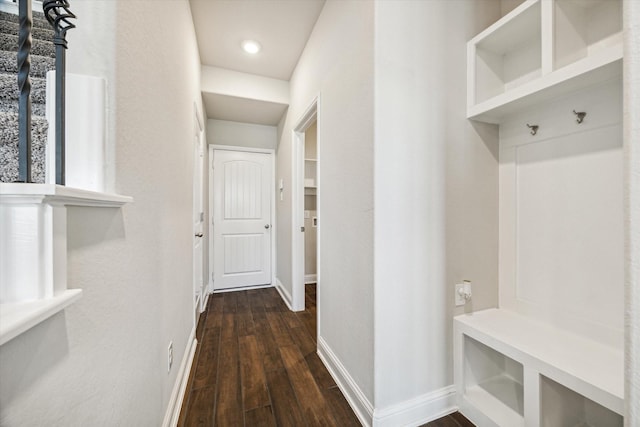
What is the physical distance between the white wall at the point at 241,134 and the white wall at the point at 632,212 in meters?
3.50

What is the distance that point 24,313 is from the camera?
37 centimetres

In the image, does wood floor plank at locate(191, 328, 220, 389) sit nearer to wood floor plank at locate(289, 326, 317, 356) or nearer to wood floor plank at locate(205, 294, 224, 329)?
wood floor plank at locate(205, 294, 224, 329)

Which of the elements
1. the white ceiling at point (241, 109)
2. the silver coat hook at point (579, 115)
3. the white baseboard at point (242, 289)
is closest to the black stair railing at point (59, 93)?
the silver coat hook at point (579, 115)

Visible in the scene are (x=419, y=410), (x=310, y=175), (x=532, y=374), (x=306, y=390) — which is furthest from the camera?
(x=310, y=175)

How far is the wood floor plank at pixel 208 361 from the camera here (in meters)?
1.70

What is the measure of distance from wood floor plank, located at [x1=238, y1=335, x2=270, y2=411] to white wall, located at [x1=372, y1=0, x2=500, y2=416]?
0.73 meters

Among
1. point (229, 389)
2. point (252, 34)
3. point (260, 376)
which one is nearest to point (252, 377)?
point (260, 376)

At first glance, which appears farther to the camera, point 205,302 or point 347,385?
point 205,302

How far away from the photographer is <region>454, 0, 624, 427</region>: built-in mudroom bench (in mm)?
1133

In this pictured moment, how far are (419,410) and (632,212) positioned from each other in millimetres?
1345

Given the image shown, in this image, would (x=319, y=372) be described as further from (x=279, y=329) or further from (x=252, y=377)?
(x=279, y=329)

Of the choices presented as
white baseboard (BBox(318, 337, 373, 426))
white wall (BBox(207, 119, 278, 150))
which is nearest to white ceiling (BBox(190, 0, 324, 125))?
white wall (BBox(207, 119, 278, 150))

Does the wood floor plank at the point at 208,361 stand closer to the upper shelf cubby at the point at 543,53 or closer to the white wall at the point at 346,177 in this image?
the white wall at the point at 346,177

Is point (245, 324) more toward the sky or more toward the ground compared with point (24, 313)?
more toward the ground
